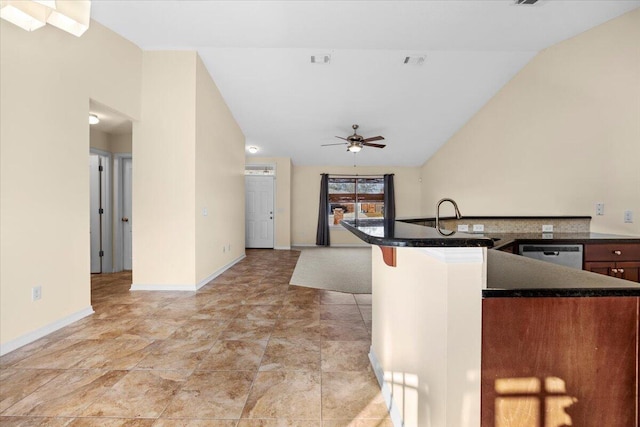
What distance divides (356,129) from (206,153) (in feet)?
10.4

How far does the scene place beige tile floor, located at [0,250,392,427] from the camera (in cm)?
142

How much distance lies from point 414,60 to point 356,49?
889 mm

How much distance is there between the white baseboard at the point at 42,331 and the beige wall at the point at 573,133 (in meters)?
5.24

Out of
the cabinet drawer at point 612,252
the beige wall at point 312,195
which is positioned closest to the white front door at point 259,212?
the beige wall at point 312,195

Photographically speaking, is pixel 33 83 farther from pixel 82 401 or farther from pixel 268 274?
pixel 268 274

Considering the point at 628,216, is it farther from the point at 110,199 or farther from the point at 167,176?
the point at 110,199

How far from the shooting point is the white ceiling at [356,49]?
9.59ft

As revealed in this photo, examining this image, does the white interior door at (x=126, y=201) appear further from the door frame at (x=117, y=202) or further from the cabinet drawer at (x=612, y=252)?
the cabinet drawer at (x=612, y=252)

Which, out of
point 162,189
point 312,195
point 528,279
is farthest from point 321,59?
point 312,195

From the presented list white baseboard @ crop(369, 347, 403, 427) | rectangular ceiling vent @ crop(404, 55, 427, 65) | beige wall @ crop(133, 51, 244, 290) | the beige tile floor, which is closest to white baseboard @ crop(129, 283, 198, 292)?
beige wall @ crop(133, 51, 244, 290)

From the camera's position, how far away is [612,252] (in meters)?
2.39

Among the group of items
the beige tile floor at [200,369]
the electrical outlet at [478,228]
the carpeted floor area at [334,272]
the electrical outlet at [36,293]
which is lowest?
the carpeted floor area at [334,272]

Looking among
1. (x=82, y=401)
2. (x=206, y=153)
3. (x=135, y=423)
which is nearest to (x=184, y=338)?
(x=82, y=401)

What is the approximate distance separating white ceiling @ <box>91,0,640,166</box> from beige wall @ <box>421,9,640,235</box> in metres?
0.31
